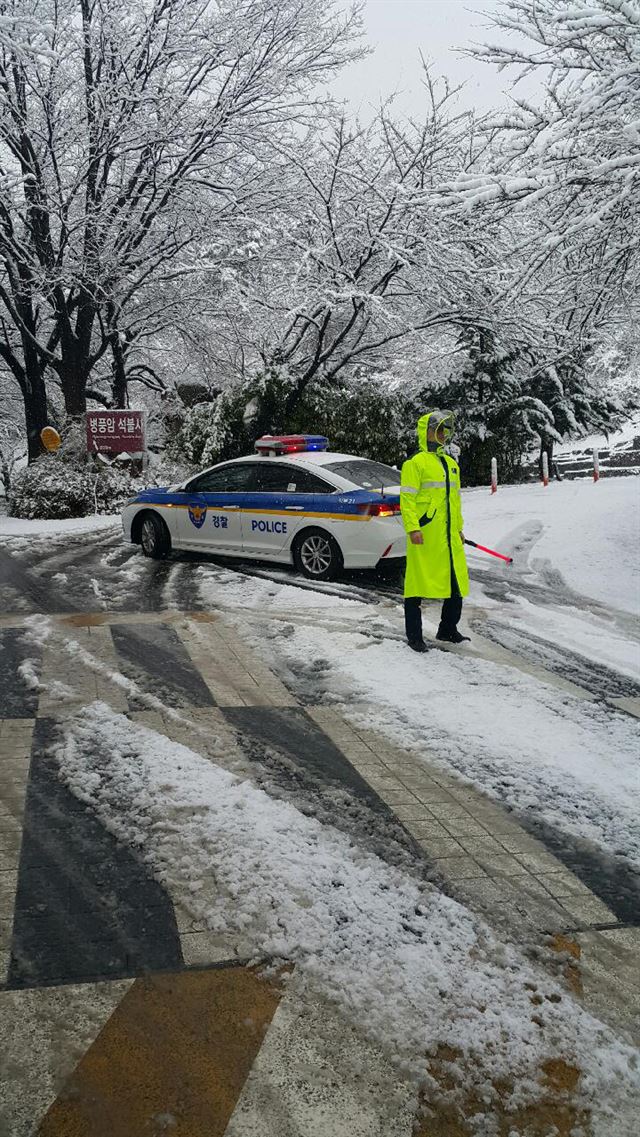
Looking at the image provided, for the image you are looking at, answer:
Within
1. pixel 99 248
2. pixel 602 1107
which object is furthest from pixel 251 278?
pixel 602 1107

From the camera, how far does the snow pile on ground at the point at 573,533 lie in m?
10.3

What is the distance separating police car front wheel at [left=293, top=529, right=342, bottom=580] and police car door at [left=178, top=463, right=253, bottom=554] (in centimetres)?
99

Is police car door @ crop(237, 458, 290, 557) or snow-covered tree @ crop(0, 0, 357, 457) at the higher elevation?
snow-covered tree @ crop(0, 0, 357, 457)

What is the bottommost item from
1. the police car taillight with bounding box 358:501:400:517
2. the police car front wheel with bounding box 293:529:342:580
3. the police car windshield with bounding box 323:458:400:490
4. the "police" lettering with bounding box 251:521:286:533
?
the police car front wheel with bounding box 293:529:342:580

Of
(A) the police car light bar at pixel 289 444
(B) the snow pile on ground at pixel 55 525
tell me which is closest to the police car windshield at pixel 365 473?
(A) the police car light bar at pixel 289 444

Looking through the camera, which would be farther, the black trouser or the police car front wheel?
the police car front wheel

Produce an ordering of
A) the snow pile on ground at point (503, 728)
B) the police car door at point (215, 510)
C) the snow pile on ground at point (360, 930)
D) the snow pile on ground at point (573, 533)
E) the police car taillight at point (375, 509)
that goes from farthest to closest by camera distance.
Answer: the police car door at point (215, 510), the snow pile on ground at point (573, 533), the police car taillight at point (375, 509), the snow pile on ground at point (503, 728), the snow pile on ground at point (360, 930)

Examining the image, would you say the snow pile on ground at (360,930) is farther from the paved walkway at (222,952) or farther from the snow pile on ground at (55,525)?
the snow pile on ground at (55,525)

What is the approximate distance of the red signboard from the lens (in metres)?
18.3

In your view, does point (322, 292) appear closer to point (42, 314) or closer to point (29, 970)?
point (42, 314)

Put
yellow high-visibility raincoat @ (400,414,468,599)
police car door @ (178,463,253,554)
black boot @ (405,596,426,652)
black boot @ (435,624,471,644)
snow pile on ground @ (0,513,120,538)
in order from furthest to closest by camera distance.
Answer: snow pile on ground @ (0,513,120,538) < police car door @ (178,463,253,554) < black boot @ (435,624,471,644) < black boot @ (405,596,426,652) < yellow high-visibility raincoat @ (400,414,468,599)

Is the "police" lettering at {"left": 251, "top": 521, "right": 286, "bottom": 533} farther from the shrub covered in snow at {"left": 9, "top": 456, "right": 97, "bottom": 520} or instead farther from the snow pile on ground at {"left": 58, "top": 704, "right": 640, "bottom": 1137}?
the shrub covered in snow at {"left": 9, "top": 456, "right": 97, "bottom": 520}

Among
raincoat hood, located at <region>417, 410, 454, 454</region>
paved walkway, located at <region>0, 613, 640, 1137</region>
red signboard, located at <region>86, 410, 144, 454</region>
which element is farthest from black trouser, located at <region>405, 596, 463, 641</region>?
red signboard, located at <region>86, 410, 144, 454</region>

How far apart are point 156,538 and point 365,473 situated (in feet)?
10.2
